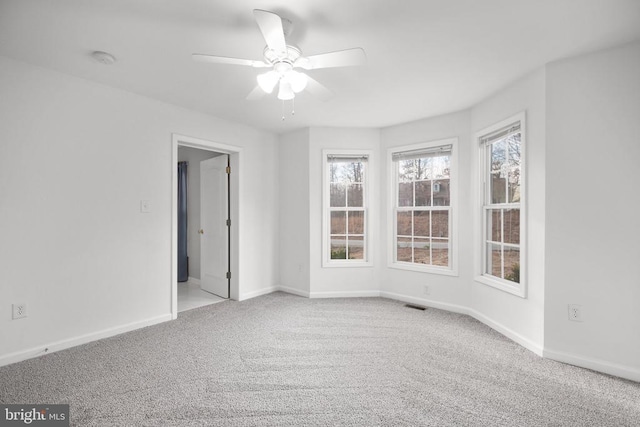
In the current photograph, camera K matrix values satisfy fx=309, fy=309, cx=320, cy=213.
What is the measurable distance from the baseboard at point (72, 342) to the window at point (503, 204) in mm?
3678

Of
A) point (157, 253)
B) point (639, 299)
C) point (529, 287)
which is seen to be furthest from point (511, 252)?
point (157, 253)

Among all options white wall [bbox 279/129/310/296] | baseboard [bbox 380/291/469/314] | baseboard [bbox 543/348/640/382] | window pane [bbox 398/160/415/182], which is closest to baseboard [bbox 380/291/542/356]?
baseboard [bbox 380/291/469/314]

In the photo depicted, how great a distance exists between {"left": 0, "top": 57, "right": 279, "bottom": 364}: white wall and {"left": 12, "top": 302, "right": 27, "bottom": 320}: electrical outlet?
45 millimetres

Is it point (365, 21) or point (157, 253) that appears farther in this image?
point (157, 253)

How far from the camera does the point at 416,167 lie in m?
4.17

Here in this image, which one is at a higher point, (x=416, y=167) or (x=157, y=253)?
(x=416, y=167)

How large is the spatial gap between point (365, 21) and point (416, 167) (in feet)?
8.14

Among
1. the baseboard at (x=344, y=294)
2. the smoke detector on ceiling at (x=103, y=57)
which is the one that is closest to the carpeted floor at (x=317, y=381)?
the baseboard at (x=344, y=294)

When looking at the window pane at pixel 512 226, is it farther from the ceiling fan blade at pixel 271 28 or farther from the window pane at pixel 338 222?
the ceiling fan blade at pixel 271 28

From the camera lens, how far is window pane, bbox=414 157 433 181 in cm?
406

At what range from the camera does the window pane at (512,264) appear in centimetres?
304

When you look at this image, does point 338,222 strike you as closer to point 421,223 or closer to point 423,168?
point 421,223

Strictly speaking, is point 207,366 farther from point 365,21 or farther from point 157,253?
point 365,21

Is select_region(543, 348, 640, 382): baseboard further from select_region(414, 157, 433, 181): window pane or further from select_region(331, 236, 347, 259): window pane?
select_region(331, 236, 347, 259): window pane
